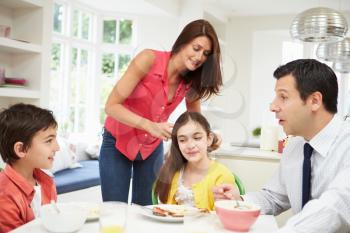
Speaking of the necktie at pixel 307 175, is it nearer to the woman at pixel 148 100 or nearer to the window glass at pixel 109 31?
the woman at pixel 148 100

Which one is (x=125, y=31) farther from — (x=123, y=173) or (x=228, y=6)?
(x=123, y=173)

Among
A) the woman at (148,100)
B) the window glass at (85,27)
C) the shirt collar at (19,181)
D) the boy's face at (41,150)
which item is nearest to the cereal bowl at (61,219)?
the shirt collar at (19,181)

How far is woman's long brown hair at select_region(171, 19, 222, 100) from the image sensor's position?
4.95 ft

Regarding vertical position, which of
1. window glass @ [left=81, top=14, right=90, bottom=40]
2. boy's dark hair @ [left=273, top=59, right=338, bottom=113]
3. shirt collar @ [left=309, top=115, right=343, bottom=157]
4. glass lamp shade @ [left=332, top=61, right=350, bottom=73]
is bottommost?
shirt collar @ [left=309, top=115, right=343, bottom=157]

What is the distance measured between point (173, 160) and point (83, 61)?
3.48 metres

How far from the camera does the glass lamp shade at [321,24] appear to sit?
2.63 m

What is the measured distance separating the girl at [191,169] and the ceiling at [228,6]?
293cm

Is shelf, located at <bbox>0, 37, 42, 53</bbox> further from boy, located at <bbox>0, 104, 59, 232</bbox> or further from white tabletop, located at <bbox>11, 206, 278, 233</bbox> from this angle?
white tabletop, located at <bbox>11, 206, 278, 233</bbox>

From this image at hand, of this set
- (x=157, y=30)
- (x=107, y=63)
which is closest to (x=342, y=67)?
(x=157, y=30)

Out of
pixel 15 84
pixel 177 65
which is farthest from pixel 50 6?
pixel 177 65

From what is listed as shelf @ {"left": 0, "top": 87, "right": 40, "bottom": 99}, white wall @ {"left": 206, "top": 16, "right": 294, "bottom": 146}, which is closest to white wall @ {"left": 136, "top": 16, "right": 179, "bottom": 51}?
white wall @ {"left": 206, "top": 16, "right": 294, "bottom": 146}

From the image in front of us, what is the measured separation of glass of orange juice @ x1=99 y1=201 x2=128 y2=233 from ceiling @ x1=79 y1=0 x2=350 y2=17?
371cm

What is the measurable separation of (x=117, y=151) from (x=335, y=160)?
0.83 m

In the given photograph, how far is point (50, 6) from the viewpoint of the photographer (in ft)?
10.5
